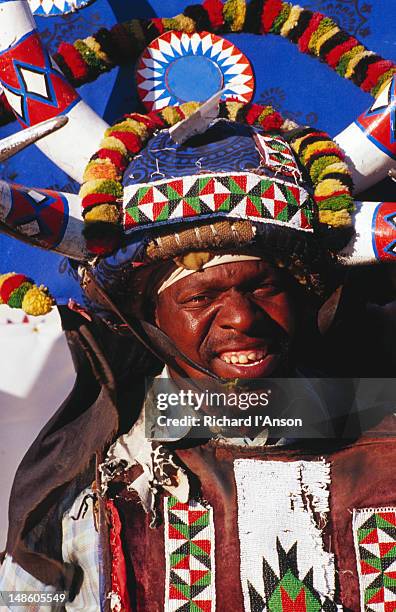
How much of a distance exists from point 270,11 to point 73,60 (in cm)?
70

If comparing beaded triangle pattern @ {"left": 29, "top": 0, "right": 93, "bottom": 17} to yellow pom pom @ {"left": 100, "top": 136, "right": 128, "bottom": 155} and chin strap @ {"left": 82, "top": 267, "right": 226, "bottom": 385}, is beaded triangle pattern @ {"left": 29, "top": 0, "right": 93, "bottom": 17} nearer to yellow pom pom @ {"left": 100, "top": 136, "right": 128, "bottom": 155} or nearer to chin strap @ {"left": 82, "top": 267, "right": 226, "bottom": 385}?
yellow pom pom @ {"left": 100, "top": 136, "right": 128, "bottom": 155}

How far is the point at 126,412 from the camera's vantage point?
9.26ft

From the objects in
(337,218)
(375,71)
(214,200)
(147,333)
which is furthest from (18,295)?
(375,71)

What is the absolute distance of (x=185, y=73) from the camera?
9.82 feet

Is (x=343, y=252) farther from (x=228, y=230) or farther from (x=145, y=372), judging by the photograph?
(x=145, y=372)

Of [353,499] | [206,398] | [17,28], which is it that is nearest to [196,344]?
[206,398]

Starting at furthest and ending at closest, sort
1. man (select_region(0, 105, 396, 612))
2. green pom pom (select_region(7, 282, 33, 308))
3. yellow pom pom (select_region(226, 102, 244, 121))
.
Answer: green pom pom (select_region(7, 282, 33, 308))
yellow pom pom (select_region(226, 102, 244, 121))
man (select_region(0, 105, 396, 612))

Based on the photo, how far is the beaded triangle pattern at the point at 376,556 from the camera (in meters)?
2.65

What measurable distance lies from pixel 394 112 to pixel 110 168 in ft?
2.71

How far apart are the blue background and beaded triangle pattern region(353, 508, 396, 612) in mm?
1302

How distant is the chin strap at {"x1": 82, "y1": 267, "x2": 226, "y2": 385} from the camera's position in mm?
2533

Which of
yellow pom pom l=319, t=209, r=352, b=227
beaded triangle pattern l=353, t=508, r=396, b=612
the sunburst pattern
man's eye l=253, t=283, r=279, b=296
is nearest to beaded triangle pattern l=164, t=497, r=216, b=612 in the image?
beaded triangle pattern l=353, t=508, r=396, b=612

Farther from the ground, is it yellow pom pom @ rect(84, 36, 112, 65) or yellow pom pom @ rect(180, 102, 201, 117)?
yellow pom pom @ rect(84, 36, 112, 65)

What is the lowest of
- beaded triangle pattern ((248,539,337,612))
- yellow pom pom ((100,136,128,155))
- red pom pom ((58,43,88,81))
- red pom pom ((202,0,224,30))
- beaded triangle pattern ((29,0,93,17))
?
beaded triangle pattern ((248,539,337,612))
